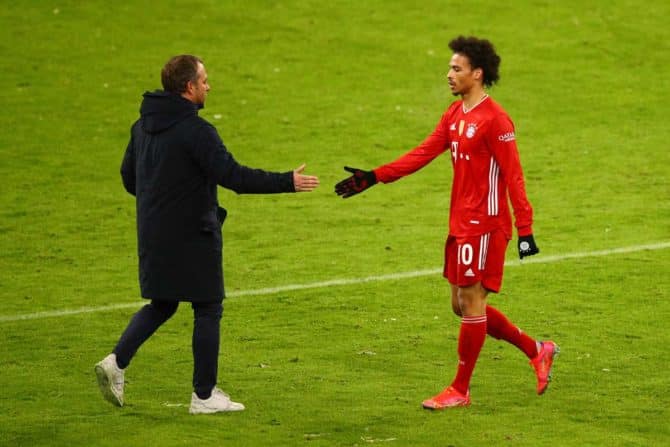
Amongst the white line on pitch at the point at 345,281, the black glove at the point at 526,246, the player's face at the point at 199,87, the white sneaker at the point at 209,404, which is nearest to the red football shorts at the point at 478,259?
the black glove at the point at 526,246

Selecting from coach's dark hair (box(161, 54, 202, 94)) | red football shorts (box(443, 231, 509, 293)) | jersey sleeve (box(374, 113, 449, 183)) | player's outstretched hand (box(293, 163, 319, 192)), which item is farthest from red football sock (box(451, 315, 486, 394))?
coach's dark hair (box(161, 54, 202, 94))

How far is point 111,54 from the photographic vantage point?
22047 millimetres

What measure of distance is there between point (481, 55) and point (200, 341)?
237 cm

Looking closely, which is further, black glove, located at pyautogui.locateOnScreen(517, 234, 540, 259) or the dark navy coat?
black glove, located at pyautogui.locateOnScreen(517, 234, 540, 259)

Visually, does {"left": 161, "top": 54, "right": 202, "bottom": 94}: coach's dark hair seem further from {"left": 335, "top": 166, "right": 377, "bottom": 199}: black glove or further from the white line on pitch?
the white line on pitch

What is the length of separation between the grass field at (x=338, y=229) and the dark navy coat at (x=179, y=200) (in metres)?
0.82

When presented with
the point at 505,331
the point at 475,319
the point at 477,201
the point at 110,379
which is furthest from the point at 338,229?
the point at 110,379

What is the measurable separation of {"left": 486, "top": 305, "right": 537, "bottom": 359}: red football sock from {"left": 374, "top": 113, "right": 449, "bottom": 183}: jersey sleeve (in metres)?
0.98

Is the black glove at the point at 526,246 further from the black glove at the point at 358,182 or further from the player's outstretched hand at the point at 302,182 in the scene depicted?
the player's outstretched hand at the point at 302,182

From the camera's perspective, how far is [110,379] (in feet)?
28.2

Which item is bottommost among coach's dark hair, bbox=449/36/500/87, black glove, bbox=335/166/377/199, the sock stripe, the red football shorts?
the sock stripe

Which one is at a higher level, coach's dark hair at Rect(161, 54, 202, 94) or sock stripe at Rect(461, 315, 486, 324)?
coach's dark hair at Rect(161, 54, 202, 94)

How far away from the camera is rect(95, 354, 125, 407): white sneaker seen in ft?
28.2

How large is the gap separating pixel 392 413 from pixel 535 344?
108cm
